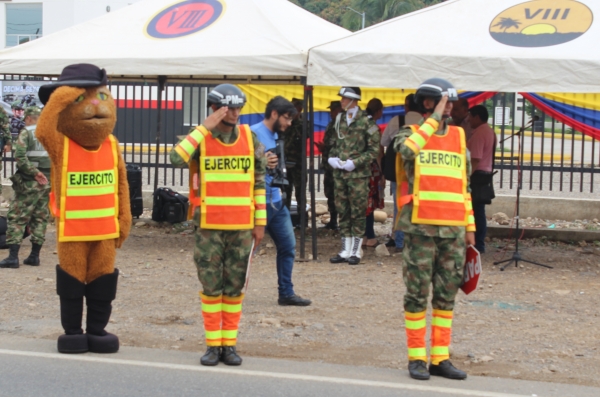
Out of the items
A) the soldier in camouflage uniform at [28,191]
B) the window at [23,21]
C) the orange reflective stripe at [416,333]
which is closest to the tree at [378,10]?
the window at [23,21]

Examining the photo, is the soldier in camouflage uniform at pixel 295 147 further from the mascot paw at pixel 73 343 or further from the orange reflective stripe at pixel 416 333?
the orange reflective stripe at pixel 416 333

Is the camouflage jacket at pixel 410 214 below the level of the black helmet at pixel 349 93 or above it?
below

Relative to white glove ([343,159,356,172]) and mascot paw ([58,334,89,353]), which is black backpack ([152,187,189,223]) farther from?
mascot paw ([58,334,89,353])

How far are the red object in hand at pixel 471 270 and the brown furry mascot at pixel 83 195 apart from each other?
243 centimetres

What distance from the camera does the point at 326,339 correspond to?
6.94m

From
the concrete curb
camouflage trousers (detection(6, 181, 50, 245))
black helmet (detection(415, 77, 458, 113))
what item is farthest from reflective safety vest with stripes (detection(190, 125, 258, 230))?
the concrete curb

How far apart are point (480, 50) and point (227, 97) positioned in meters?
4.55

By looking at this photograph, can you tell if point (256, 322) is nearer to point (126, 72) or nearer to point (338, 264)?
point (338, 264)

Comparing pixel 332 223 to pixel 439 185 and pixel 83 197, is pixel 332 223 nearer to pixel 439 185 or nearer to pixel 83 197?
pixel 83 197

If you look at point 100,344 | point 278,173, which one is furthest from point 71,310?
point 278,173

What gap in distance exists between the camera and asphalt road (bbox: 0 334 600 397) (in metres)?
5.42

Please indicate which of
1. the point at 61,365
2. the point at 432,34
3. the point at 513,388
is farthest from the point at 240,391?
the point at 432,34

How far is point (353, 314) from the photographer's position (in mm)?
7820

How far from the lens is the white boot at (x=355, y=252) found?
1029 centimetres
